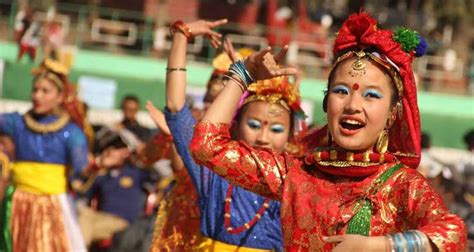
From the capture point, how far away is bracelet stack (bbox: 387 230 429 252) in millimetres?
3592

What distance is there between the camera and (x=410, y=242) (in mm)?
3600

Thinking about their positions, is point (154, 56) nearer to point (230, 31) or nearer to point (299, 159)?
point (230, 31)

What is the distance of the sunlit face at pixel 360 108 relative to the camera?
4.04 meters

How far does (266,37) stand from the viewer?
18.8 meters

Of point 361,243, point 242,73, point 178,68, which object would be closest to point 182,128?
point 178,68

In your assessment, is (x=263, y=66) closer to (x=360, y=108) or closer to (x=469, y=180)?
(x=360, y=108)

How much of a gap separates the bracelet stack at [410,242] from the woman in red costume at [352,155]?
0.25m

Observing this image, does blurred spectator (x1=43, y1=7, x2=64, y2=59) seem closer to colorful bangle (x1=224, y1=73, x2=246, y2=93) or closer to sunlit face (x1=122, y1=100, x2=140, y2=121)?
sunlit face (x1=122, y1=100, x2=140, y2=121)

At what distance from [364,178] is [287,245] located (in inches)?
13.5

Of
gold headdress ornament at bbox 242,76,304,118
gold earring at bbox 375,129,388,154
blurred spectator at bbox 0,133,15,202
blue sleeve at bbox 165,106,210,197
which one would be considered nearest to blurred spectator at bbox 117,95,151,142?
blurred spectator at bbox 0,133,15,202

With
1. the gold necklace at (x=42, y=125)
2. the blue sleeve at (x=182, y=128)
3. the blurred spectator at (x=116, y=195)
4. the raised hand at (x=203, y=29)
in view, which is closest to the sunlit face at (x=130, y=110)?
the blurred spectator at (x=116, y=195)

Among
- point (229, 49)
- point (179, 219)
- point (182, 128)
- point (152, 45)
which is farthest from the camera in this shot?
point (152, 45)

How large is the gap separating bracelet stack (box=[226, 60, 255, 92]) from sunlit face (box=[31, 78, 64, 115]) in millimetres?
4518

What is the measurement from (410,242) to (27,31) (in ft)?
46.2
